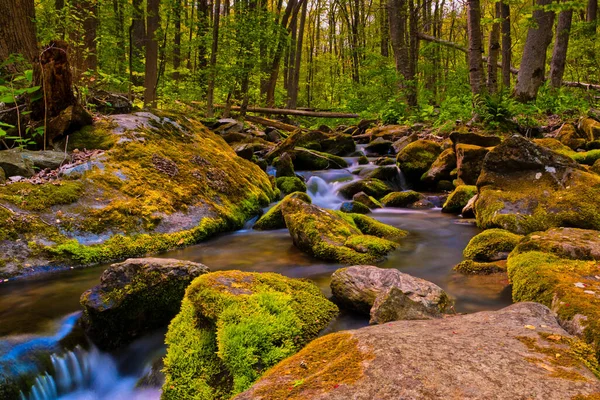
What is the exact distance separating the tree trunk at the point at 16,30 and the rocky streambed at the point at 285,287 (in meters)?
2.60

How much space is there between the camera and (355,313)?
10.9ft

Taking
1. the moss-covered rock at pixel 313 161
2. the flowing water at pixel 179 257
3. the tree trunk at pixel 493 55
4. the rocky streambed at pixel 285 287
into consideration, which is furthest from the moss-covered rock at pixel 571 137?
the moss-covered rock at pixel 313 161

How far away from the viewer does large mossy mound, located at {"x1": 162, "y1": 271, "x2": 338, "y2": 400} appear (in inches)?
90.2

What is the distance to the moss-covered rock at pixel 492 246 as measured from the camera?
4.63 metres

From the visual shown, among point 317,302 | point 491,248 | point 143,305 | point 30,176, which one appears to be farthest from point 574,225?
point 30,176

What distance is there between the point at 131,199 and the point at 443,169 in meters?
7.19

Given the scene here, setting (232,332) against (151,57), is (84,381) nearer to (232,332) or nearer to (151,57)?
(232,332)

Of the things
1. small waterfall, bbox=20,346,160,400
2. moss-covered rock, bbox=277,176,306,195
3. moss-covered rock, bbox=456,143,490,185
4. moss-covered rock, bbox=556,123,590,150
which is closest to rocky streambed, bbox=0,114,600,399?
small waterfall, bbox=20,346,160,400

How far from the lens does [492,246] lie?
15.5 feet

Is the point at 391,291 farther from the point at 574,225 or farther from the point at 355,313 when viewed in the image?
the point at 574,225

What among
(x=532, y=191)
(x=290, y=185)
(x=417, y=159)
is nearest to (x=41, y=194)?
(x=290, y=185)

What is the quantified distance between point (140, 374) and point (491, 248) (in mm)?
4066

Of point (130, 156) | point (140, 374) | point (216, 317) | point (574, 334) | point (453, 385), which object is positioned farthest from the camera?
point (130, 156)

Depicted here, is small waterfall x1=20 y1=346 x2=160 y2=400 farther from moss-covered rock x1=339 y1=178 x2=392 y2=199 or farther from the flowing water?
moss-covered rock x1=339 y1=178 x2=392 y2=199
